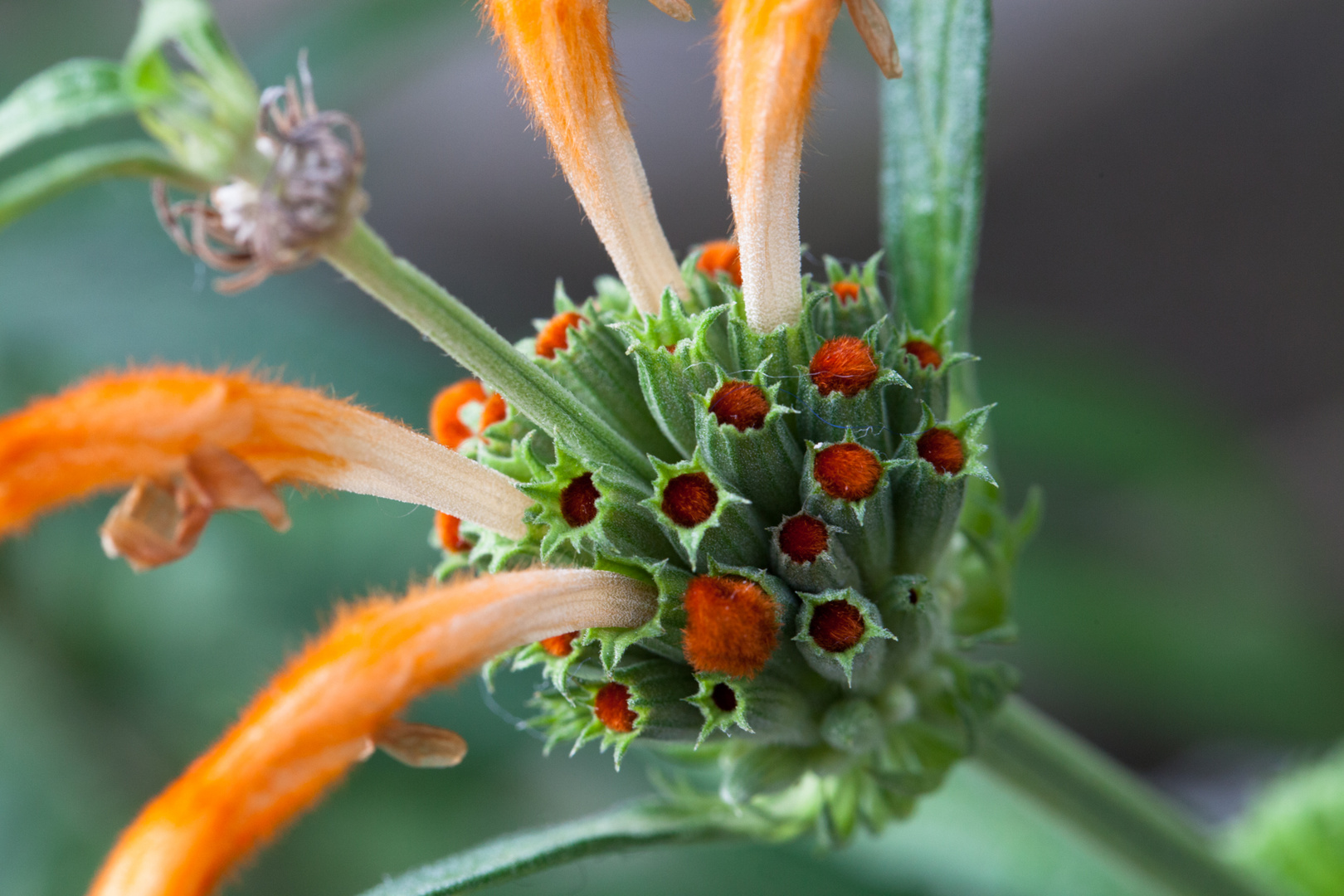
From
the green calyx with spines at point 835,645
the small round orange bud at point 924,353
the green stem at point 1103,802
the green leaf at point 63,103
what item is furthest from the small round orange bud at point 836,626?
the green leaf at point 63,103

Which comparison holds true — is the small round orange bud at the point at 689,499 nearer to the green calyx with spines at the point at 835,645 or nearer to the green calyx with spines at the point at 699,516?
the green calyx with spines at the point at 699,516

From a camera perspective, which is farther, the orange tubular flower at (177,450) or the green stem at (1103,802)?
the green stem at (1103,802)

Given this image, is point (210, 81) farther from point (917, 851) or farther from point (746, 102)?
point (917, 851)

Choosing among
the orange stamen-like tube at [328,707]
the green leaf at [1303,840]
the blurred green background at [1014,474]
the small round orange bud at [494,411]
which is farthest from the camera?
the blurred green background at [1014,474]

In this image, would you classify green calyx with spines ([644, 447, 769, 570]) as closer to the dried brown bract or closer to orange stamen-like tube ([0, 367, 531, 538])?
orange stamen-like tube ([0, 367, 531, 538])

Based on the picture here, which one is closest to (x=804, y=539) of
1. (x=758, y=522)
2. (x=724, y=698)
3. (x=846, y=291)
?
(x=758, y=522)

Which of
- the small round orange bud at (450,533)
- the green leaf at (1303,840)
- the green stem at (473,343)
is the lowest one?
the small round orange bud at (450,533)

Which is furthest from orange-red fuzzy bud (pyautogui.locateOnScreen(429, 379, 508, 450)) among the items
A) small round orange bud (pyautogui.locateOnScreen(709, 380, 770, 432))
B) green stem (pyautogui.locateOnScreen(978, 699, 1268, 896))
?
green stem (pyautogui.locateOnScreen(978, 699, 1268, 896))
